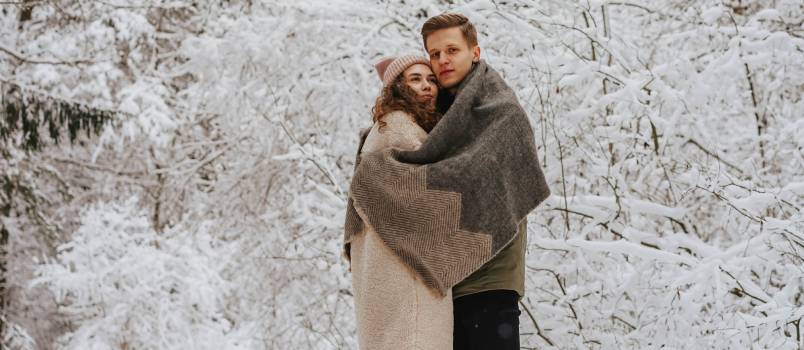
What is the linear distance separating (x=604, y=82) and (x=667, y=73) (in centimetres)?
33

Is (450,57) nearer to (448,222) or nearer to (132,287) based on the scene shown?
(448,222)

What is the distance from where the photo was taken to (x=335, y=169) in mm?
6941

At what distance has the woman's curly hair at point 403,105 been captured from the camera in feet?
7.66

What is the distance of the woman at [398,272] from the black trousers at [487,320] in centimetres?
4

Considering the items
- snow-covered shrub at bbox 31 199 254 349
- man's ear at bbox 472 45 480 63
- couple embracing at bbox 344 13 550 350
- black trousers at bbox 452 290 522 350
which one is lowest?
snow-covered shrub at bbox 31 199 254 349

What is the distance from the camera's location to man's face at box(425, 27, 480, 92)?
2.40 m

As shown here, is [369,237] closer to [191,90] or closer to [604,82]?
[604,82]

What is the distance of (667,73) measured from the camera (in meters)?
4.30

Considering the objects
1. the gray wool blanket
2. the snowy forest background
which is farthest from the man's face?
the snowy forest background

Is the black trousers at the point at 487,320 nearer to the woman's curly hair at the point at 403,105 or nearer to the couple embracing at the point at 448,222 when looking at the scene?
the couple embracing at the point at 448,222

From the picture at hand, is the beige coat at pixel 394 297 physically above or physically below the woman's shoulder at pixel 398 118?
below

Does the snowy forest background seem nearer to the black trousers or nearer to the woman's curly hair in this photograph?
the black trousers

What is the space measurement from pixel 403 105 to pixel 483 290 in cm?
52

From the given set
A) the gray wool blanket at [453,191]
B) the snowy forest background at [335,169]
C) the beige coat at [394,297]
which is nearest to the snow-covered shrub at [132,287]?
the snowy forest background at [335,169]
